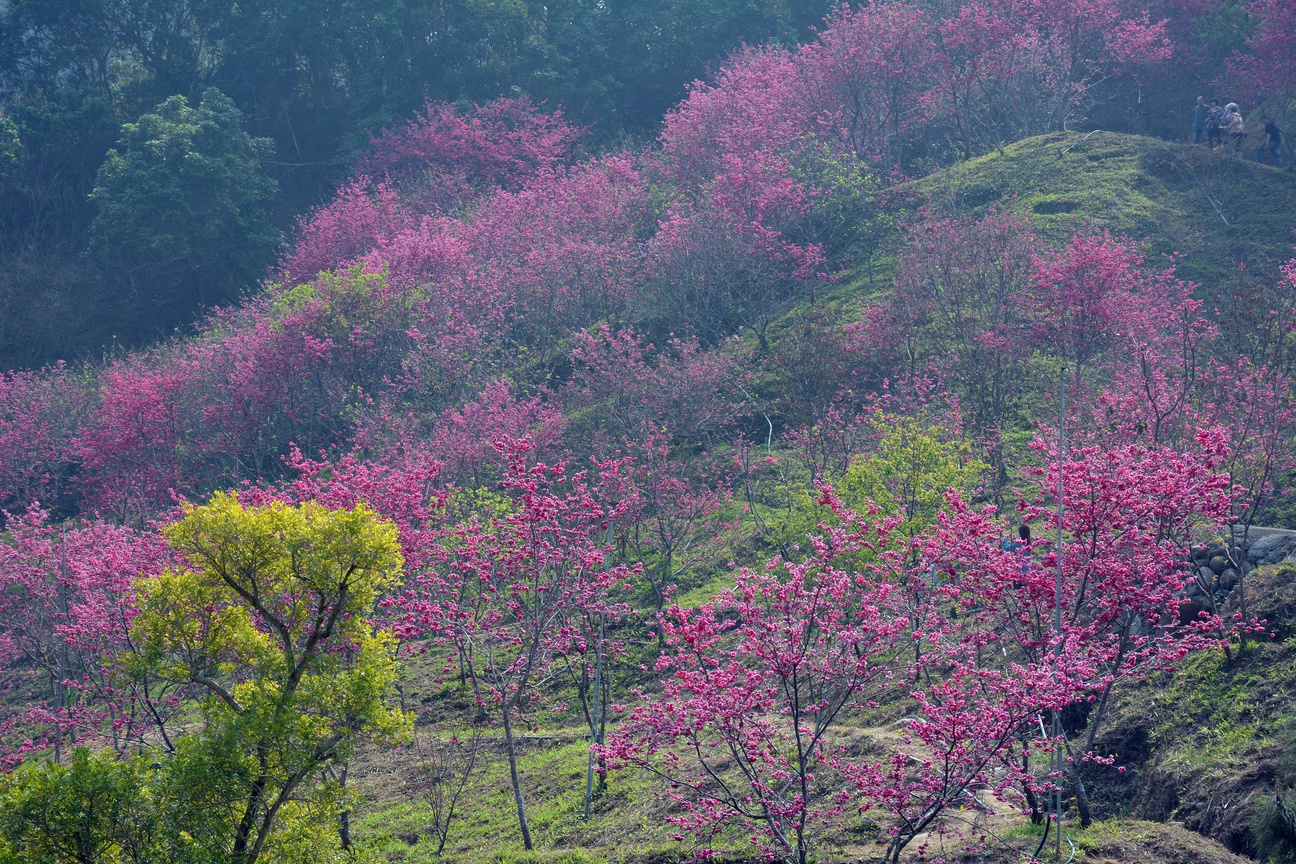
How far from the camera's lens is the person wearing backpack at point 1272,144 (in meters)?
31.9

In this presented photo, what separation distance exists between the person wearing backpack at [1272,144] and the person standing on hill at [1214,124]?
121 centimetres

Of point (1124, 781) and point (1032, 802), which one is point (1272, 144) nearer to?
point (1124, 781)

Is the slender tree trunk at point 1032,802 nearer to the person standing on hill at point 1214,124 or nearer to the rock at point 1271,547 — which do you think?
the rock at point 1271,547

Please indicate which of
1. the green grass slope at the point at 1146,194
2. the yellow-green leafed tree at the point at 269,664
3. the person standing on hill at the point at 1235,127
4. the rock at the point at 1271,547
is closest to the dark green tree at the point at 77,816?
the yellow-green leafed tree at the point at 269,664

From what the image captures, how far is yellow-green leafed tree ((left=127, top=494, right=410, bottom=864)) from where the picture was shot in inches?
411

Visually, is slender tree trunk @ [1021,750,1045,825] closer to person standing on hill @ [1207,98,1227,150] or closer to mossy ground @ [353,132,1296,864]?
A: mossy ground @ [353,132,1296,864]

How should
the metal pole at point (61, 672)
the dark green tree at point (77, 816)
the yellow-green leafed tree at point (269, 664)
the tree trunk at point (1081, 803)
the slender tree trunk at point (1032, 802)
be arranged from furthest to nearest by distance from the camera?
the metal pole at point (61, 672)
the tree trunk at point (1081, 803)
the slender tree trunk at point (1032, 802)
the yellow-green leafed tree at point (269, 664)
the dark green tree at point (77, 816)

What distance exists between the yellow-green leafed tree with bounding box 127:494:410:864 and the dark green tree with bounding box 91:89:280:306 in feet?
110

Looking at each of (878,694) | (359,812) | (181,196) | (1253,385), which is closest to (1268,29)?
(1253,385)

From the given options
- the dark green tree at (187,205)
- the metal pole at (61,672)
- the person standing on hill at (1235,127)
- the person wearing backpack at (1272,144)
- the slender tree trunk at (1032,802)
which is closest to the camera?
the slender tree trunk at (1032,802)

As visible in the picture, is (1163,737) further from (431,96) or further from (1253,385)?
(431,96)

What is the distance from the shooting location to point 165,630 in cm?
1170

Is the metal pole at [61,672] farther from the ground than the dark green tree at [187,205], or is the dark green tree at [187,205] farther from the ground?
the dark green tree at [187,205]

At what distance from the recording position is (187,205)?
4184cm
